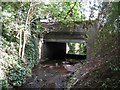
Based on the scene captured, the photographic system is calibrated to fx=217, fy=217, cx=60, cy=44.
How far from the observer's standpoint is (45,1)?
6.95 meters

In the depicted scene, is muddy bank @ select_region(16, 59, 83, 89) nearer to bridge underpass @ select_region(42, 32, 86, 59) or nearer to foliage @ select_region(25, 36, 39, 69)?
foliage @ select_region(25, 36, 39, 69)

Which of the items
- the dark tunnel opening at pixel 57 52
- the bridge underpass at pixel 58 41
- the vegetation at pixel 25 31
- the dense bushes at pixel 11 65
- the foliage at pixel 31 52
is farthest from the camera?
the dark tunnel opening at pixel 57 52

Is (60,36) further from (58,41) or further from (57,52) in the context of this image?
(57,52)

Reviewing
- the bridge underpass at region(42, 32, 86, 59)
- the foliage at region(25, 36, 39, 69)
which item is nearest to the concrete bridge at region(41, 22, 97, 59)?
the bridge underpass at region(42, 32, 86, 59)

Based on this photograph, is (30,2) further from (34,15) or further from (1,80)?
(1,80)

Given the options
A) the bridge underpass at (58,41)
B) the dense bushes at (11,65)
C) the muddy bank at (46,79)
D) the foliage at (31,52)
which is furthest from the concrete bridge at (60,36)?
the dense bushes at (11,65)

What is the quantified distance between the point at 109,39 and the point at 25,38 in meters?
3.81

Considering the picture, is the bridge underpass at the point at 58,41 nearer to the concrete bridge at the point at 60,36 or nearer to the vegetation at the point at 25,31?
the concrete bridge at the point at 60,36

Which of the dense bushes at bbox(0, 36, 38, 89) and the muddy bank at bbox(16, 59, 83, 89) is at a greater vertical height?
the dense bushes at bbox(0, 36, 38, 89)

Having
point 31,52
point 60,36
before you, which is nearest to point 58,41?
point 60,36

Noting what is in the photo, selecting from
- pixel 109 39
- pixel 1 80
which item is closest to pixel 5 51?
pixel 1 80

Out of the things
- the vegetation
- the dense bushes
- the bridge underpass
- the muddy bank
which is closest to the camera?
the vegetation

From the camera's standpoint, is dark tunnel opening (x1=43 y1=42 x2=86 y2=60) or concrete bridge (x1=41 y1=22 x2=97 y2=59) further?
dark tunnel opening (x1=43 y1=42 x2=86 y2=60)

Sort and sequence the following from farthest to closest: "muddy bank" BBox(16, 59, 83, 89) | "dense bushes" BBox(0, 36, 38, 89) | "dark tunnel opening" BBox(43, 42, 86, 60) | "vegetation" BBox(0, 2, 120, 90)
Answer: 1. "dark tunnel opening" BBox(43, 42, 86, 60)
2. "muddy bank" BBox(16, 59, 83, 89)
3. "dense bushes" BBox(0, 36, 38, 89)
4. "vegetation" BBox(0, 2, 120, 90)
